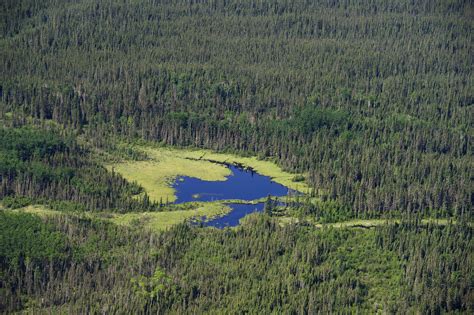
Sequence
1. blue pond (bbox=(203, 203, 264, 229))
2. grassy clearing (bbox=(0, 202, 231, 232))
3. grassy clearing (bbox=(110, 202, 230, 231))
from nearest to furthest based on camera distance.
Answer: grassy clearing (bbox=(0, 202, 231, 232))
grassy clearing (bbox=(110, 202, 230, 231))
blue pond (bbox=(203, 203, 264, 229))

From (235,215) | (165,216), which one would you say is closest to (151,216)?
(165,216)

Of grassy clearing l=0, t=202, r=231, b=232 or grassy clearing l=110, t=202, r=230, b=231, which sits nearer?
→ grassy clearing l=0, t=202, r=231, b=232

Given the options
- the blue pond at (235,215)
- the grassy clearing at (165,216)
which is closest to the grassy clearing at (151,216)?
the grassy clearing at (165,216)

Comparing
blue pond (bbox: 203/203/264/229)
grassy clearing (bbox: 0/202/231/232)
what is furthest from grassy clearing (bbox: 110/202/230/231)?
blue pond (bbox: 203/203/264/229)

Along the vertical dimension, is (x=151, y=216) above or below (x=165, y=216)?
above

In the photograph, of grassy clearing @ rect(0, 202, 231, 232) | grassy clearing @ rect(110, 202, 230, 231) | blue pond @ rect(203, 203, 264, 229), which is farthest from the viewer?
blue pond @ rect(203, 203, 264, 229)

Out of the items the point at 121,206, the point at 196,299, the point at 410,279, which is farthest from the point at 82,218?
the point at 410,279

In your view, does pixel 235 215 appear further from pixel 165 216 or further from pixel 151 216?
pixel 151 216

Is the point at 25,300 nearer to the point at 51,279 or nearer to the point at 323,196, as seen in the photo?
the point at 51,279

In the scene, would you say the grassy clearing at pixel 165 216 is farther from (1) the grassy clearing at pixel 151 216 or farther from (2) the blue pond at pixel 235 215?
(2) the blue pond at pixel 235 215

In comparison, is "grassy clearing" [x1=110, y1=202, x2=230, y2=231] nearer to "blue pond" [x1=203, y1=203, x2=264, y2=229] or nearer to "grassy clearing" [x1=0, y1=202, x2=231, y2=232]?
"grassy clearing" [x1=0, y1=202, x2=231, y2=232]

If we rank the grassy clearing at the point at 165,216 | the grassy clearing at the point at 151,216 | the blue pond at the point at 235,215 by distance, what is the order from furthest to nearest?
the blue pond at the point at 235,215 → the grassy clearing at the point at 165,216 → the grassy clearing at the point at 151,216
